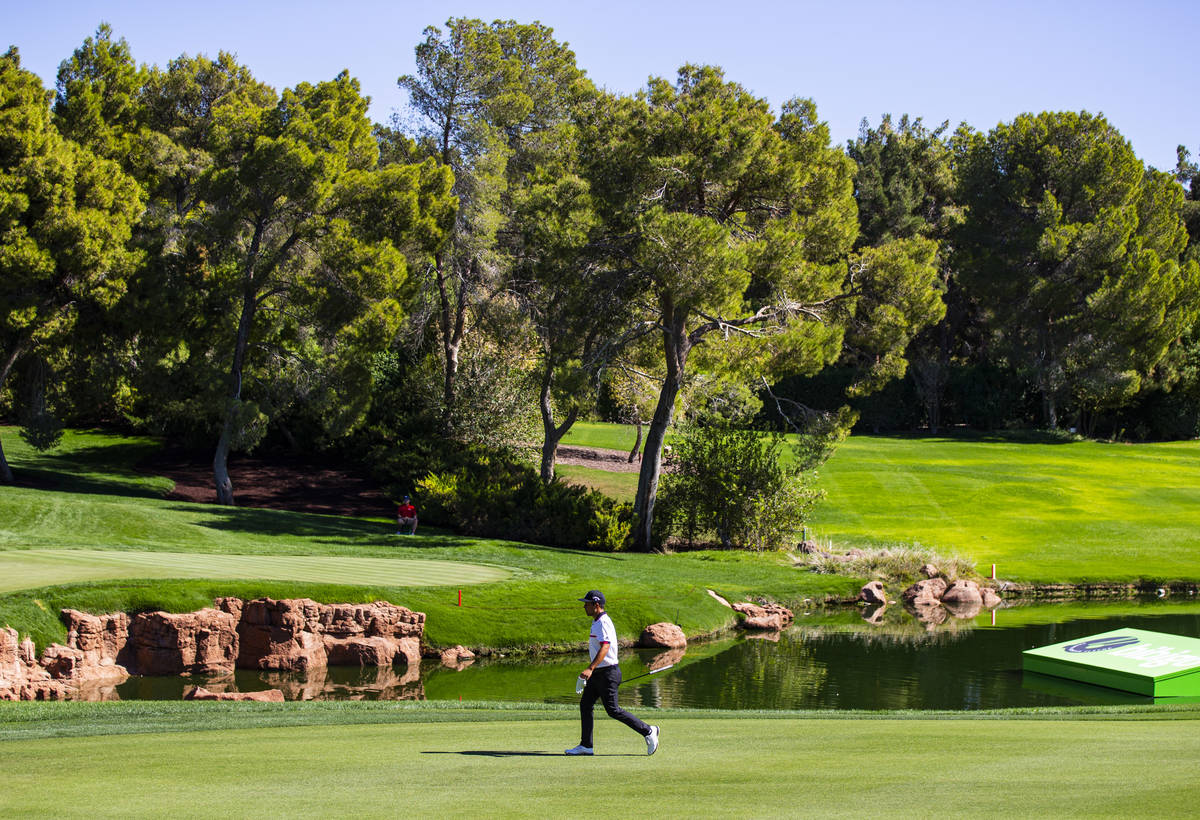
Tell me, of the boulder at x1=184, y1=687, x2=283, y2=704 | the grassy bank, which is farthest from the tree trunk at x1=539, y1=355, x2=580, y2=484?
the boulder at x1=184, y1=687, x2=283, y2=704

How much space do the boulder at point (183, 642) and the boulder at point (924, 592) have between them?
18.0 meters

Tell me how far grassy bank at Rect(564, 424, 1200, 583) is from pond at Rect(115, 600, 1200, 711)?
8482 millimetres

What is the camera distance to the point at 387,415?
4453cm

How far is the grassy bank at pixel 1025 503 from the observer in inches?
1341

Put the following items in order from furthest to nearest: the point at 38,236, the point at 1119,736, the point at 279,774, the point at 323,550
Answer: the point at 38,236, the point at 323,550, the point at 1119,736, the point at 279,774

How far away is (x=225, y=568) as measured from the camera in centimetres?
2267

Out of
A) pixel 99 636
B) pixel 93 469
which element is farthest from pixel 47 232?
pixel 99 636

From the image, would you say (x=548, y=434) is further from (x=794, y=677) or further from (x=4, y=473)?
(x=794, y=677)

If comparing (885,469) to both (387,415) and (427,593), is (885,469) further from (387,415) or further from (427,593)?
(427,593)

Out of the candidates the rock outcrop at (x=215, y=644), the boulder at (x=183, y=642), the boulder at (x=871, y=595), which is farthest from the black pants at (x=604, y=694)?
the boulder at (x=871, y=595)

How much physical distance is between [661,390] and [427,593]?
14.1 metres

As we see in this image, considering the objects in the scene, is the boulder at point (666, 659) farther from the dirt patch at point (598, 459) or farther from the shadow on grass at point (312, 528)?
the dirt patch at point (598, 459)

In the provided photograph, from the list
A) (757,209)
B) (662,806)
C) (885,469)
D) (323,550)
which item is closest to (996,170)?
(885,469)

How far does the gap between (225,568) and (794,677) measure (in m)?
11.9
